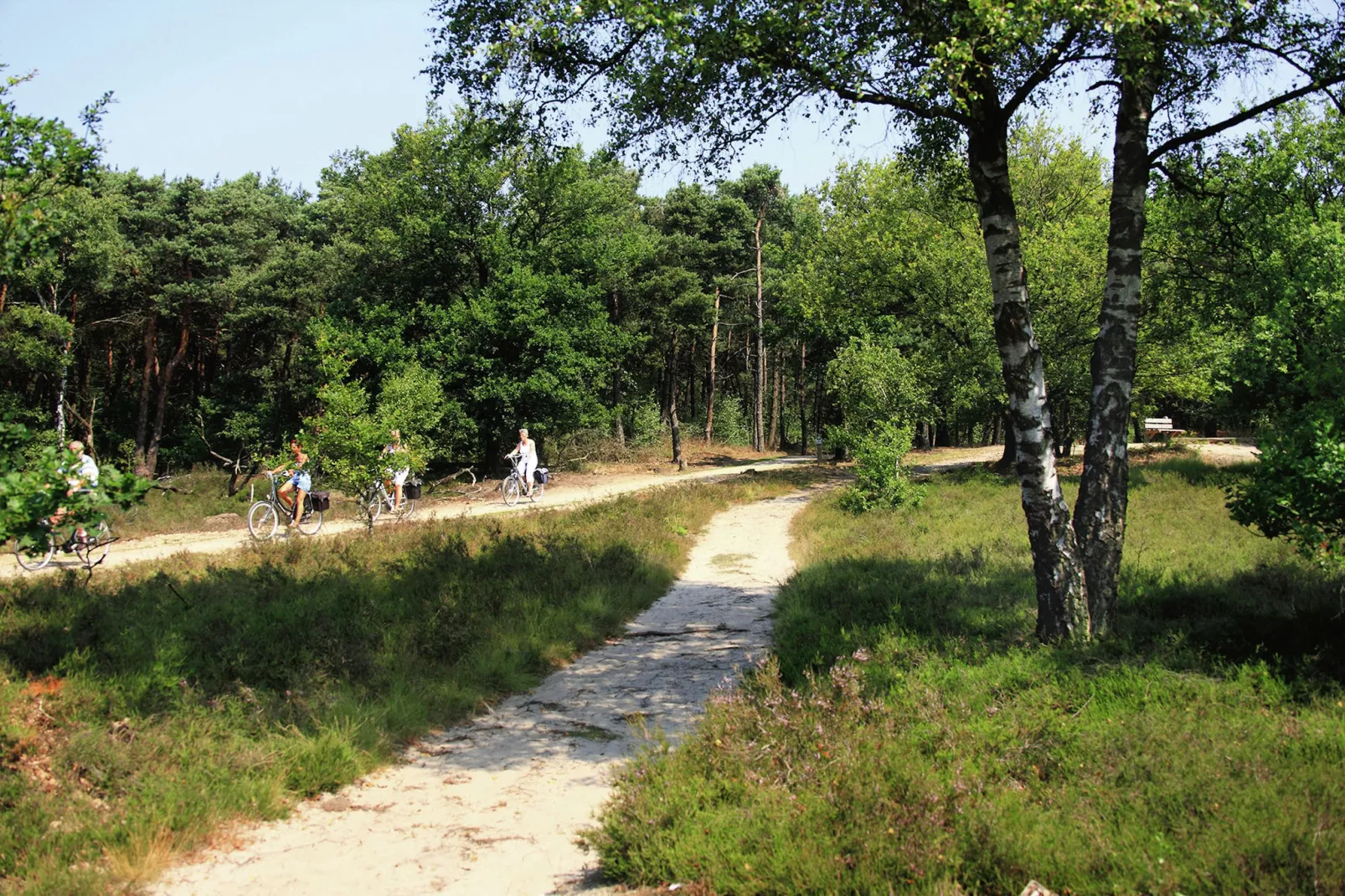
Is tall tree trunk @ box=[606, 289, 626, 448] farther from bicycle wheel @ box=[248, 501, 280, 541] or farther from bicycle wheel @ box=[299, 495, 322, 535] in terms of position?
bicycle wheel @ box=[248, 501, 280, 541]

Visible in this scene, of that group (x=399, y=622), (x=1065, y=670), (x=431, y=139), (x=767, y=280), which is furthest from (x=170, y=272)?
(x=1065, y=670)

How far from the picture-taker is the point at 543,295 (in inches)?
1254

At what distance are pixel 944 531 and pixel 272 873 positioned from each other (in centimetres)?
1429

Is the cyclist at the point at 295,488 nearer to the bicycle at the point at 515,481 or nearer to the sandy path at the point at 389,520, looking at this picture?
the sandy path at the point at 389,520

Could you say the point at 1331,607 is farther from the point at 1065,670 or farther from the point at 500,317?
the point at 500,317

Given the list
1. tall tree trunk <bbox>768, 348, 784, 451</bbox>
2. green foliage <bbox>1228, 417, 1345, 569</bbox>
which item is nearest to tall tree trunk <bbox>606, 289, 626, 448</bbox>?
tall tree trunk <bbox>768, 348, 784, 451</bbox>

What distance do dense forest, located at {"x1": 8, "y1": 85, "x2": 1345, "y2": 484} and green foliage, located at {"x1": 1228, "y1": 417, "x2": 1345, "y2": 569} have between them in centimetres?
762

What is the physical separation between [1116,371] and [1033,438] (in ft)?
3.48

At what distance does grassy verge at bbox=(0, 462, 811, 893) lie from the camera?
5.38 m

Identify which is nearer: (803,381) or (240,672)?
(240,672)

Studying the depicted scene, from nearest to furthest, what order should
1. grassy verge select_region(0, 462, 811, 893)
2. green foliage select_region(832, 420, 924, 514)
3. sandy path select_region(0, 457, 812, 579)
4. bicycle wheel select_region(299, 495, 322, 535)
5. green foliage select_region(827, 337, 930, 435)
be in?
grassy verge select_region(0, 462, 811, 893)
sandy path select_region(0, 457, 812, 579)
bicycle wheel select_region(299, 495, 322, 535)
green foliage select_region(832, 420, 924, 514)
green foliage select_region(827, 337, 930, 435)

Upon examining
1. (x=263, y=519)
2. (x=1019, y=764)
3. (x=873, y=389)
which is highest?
(x=873, y=389)

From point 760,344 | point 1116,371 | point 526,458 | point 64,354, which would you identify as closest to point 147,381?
point 64,354

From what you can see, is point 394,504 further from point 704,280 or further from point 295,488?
point 704,280
